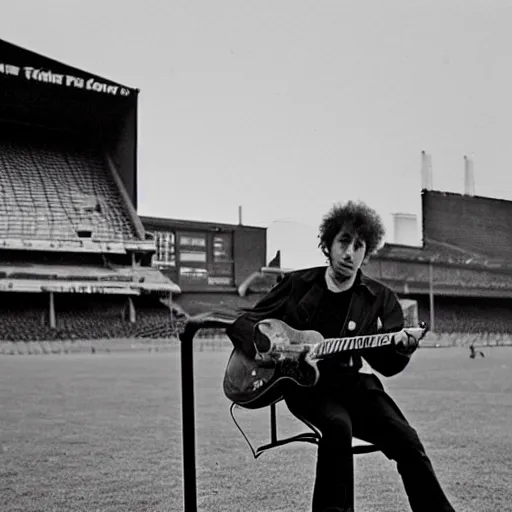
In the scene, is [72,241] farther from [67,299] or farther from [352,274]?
[352,274]

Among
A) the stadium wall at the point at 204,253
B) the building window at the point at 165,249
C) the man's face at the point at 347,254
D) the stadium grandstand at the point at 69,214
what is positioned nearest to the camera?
the man's face at the point at 347,254

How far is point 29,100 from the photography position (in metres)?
14.2

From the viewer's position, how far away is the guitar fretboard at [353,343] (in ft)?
6.38

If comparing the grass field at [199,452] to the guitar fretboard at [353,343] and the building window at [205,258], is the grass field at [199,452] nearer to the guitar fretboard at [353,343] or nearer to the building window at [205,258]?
the guitar fretboard at [353,343]

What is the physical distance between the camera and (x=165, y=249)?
13500 mm

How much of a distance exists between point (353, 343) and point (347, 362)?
70 mm

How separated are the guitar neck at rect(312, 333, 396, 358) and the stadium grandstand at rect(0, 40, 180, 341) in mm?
11343

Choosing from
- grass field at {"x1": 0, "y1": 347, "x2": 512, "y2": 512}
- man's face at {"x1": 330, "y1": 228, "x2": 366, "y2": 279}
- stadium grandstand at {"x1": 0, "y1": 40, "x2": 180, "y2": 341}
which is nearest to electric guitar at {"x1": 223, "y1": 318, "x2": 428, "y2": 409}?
man's face at {"x1": 330, "y1": 228, "x2": 366, "y2": 279}

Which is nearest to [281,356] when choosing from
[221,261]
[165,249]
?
[221,261]

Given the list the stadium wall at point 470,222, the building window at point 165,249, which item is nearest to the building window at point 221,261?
the building window at point 165,249

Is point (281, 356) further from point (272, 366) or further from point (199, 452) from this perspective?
point (199, 452)

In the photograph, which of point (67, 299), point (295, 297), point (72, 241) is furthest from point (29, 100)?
point (295, 297)

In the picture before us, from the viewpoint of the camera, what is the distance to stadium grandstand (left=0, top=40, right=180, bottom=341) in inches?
543

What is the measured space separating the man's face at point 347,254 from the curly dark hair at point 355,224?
2 centimetres
